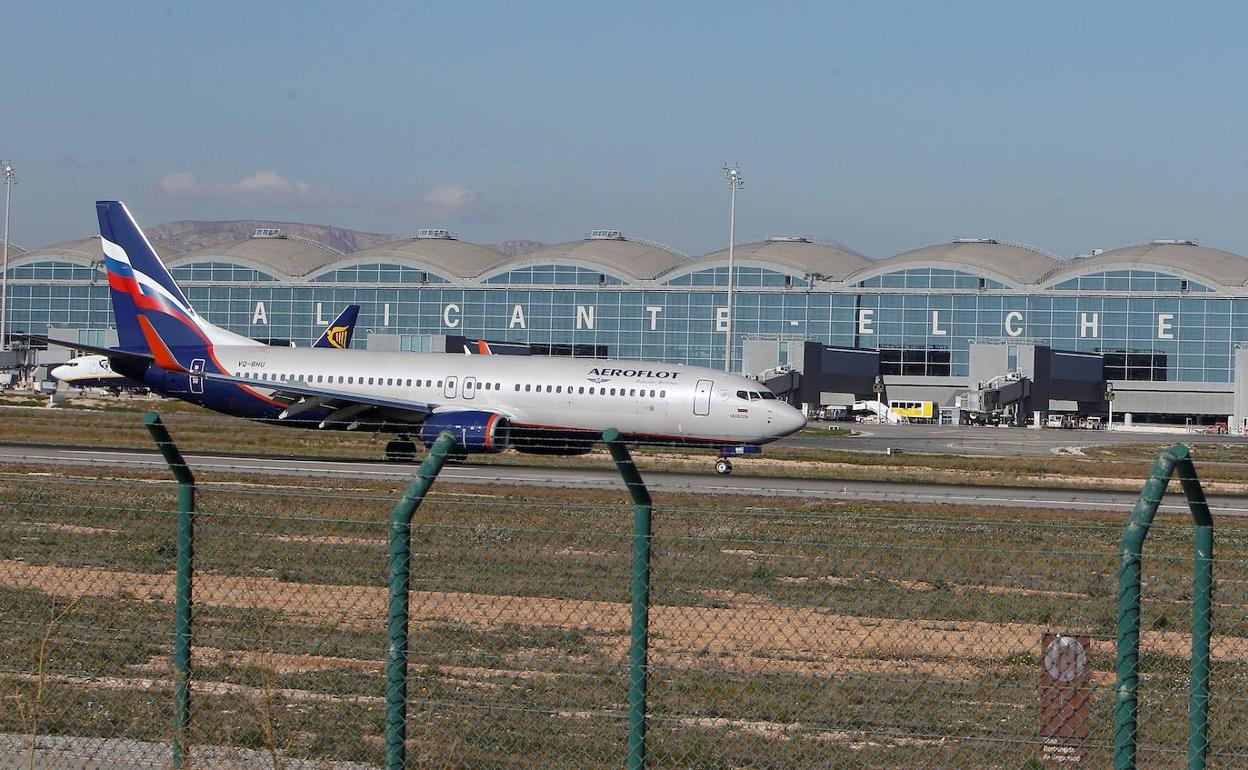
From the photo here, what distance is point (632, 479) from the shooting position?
8.31 m

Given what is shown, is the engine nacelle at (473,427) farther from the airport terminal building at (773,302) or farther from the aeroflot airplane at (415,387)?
the airport terminal building at (773,302)

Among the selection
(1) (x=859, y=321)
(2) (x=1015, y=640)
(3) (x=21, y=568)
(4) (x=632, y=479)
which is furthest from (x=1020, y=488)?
(1) (x=859, y=321)

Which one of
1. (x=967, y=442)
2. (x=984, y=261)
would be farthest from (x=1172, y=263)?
(x=967, y=442)

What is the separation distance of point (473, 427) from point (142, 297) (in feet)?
41.8

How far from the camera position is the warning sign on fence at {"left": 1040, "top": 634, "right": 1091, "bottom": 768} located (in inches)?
347

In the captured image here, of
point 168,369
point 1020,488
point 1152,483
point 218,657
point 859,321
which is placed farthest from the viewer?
point 859,321

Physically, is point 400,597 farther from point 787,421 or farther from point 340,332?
point 340,332

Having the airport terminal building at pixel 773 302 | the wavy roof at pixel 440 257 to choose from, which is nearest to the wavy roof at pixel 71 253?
the airport terminal building at pixel 773 302

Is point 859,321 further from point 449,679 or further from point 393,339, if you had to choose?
point 449,679

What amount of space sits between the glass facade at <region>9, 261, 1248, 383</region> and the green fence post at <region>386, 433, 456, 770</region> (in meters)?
99.7

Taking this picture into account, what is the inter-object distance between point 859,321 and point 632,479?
101971 mm

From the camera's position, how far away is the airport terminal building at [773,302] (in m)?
104

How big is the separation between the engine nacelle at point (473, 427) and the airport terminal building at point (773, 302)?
222ft

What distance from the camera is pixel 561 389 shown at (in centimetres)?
3869
